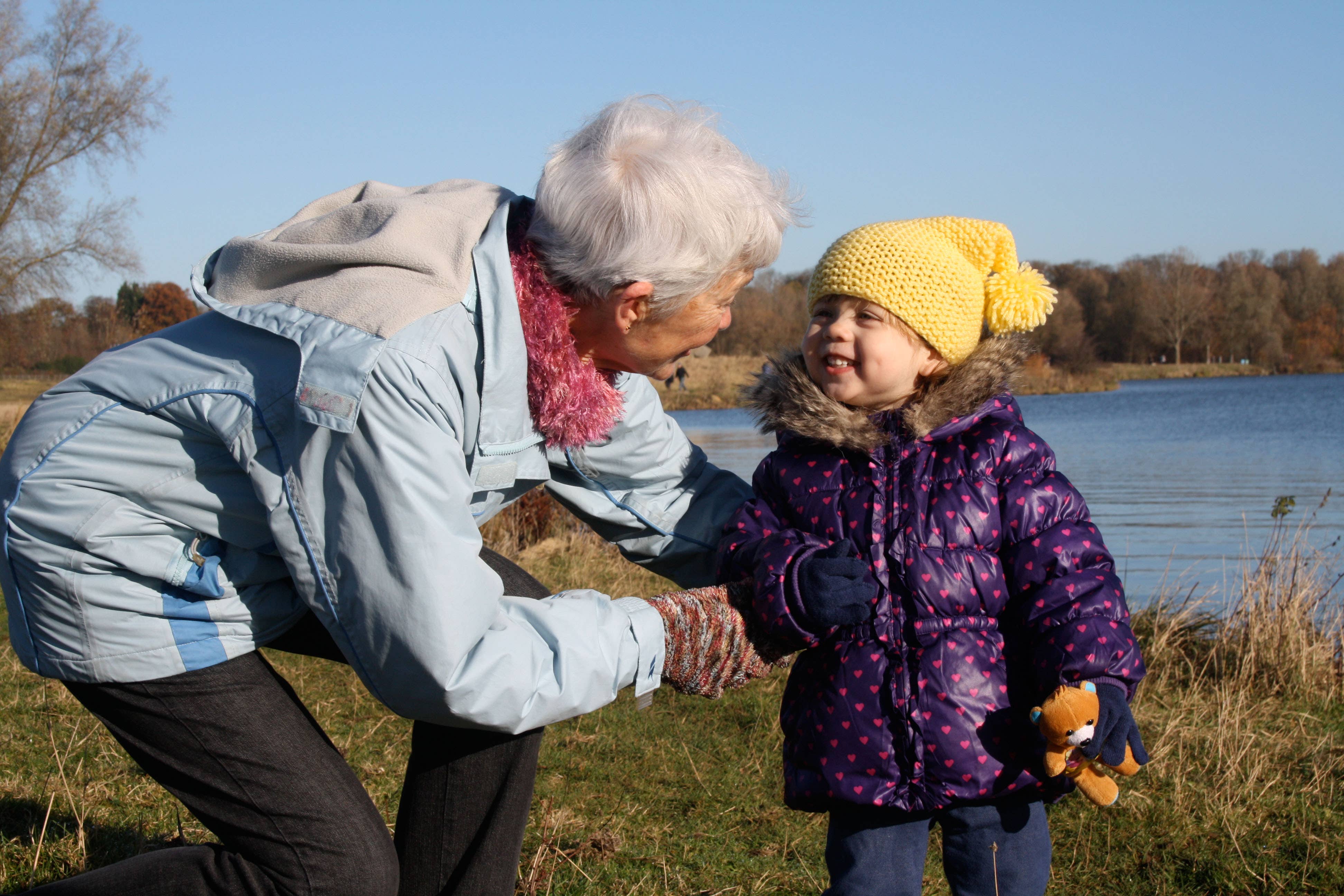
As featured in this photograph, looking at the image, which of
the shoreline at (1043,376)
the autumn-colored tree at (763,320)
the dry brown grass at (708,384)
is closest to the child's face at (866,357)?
the shoreline at (1043,376)

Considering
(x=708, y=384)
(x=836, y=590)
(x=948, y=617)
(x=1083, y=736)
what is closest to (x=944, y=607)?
(x=948, y=617)

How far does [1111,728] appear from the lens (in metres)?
2.03

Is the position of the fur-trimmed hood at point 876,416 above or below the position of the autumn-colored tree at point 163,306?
below

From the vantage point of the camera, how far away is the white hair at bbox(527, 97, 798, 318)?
2070 mm

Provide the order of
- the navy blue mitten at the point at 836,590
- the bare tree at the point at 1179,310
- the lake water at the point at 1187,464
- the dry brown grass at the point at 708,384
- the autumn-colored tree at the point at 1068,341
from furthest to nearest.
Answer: the bare tree at the point at 1179,310, the autumn-colored tree at the point at 1068,341, the dry brown grass at the point at 708,384, the lake water at the point at 1187,464, the navy blue mitten at the point at 836,590

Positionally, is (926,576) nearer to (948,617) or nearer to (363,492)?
(948,617)

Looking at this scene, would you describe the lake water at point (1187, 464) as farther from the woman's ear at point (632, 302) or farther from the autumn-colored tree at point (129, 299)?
the autumn-colored tree at point (129, 299)

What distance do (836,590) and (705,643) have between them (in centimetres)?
29

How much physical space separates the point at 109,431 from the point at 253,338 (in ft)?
0.99

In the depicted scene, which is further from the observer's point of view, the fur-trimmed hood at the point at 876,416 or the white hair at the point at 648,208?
the fur-trimmed hood at the point at 876,416

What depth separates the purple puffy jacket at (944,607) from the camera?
2.14 metres

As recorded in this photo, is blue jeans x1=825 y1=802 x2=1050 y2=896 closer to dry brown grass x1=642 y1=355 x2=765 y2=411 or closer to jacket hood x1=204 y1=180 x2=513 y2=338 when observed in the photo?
jacket hood x1=204 y1=180 x2=513 y2=338

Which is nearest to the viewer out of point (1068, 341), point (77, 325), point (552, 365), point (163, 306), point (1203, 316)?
point (552, 365)

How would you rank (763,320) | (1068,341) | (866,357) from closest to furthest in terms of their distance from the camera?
(866,357) < (763,320) < (1068,341)
